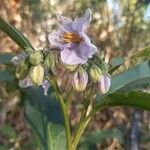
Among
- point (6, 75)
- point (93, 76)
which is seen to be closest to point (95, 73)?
point (93, 76)

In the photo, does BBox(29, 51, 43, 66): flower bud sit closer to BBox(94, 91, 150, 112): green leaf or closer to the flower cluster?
the flower cluster

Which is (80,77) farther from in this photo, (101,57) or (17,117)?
(17,117)

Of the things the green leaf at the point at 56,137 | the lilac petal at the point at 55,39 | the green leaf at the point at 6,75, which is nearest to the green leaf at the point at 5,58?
the green leaf at the point at 6,75

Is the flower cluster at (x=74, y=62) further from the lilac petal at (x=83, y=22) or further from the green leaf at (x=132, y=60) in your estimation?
the green leaf at (x=132, y=60)

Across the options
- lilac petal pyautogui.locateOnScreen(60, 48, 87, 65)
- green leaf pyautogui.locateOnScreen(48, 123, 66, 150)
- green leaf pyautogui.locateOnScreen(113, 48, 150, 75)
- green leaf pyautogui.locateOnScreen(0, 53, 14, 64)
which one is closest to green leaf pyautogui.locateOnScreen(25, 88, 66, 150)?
green leaf pyautogui.locateOnScreen(48, 123, 66, 150)

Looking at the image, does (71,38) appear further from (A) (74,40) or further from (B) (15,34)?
(B) (15,34)
